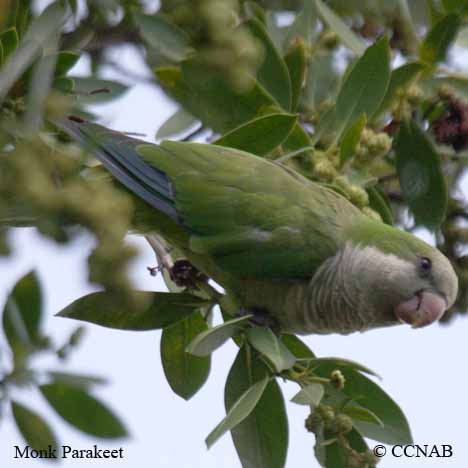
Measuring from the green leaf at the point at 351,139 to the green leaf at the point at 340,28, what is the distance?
28 cm

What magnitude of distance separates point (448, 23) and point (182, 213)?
2.84 feet

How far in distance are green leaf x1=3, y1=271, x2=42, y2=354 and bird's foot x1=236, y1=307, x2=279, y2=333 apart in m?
1.11

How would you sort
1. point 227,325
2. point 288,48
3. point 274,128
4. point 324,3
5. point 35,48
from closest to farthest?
point 35,48 → point 227,325 → point 274,128 → point 324,3 → point 288,48

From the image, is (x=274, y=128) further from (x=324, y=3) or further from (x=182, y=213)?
(x=324, y=3)

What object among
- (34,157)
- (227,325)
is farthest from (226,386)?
(34,157)

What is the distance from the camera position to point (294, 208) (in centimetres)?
228

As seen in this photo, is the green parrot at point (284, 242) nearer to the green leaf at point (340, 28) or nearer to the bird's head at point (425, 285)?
the bird's head at point (425, 285)

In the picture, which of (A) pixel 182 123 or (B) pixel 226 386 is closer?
(B) pixel 226 386

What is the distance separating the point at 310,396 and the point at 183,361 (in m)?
0.49

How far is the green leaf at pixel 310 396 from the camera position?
179cm

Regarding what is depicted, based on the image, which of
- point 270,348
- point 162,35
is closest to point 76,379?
point 270,348

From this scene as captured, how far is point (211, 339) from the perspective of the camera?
1.80 m

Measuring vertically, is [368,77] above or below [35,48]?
below

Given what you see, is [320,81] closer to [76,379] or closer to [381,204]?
[381,204]
